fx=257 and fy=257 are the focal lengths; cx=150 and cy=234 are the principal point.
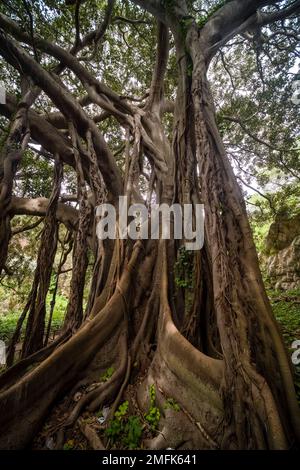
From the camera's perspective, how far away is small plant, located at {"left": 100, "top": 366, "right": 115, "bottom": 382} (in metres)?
1.99

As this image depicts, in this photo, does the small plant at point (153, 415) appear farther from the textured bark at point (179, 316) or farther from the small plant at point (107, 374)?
the small plant at point (107, 374)

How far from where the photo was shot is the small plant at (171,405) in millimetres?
1645

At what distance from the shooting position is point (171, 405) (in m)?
1.67

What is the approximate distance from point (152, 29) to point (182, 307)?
15.8ft

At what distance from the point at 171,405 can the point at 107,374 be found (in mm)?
595

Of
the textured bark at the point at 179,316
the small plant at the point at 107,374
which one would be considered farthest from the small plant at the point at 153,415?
the small plant at the point at 107,374

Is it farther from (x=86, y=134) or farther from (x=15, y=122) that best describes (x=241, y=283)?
(x=86, y=134)

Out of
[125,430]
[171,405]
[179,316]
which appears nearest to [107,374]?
[125,430]

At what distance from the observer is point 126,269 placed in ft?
8.23

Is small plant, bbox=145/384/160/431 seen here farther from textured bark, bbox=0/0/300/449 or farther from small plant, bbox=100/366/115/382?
small plant, bbox=100/366/115/382

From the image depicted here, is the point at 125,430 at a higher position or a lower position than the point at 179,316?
lower

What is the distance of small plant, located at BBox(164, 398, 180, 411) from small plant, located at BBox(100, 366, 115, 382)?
528 millimetres

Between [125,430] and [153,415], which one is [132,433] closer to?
[125,430]

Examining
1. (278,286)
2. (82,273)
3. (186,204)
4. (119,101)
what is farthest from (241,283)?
(278,286)
